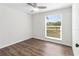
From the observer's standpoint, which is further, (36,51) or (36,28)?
(36,28)

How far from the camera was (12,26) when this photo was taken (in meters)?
2.61

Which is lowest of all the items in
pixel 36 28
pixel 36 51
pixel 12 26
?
pixel 36 51

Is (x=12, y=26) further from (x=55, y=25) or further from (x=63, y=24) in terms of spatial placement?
(x=63, y=24)

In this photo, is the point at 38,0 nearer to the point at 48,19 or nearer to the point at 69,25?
the point at 69,25

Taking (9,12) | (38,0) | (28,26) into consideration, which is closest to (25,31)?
(28,26)

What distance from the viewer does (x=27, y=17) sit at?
3088 millimetres

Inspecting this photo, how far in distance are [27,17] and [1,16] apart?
1073 mm

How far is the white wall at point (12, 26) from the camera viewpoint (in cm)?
231

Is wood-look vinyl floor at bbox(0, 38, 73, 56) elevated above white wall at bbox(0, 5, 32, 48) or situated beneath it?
situated beneath

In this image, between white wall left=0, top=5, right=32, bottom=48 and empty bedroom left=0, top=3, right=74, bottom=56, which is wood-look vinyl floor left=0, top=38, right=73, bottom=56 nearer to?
empty bedroom left=0, top=3, right=74, bottom=56

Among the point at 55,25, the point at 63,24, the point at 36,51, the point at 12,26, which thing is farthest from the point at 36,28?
the point at 36,51

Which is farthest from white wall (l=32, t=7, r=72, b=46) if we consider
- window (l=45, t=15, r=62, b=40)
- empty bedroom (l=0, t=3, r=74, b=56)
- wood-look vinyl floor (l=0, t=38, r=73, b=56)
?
wood-look vinyl floor (l=0, t=38, r=73, b=56)

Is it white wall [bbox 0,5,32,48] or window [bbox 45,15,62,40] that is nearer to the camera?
white wall [bbox 0,5,32,48]

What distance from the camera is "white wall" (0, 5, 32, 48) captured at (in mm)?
2311
